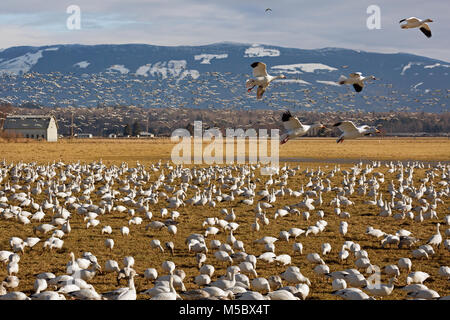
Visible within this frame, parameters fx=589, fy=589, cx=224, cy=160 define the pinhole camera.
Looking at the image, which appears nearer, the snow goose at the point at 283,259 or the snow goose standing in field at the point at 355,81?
the snow goose standing in field at the point at 355,81

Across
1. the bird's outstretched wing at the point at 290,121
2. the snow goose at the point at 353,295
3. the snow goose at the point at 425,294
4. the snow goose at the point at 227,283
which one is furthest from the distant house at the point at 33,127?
the snow goose at the point at 425,294

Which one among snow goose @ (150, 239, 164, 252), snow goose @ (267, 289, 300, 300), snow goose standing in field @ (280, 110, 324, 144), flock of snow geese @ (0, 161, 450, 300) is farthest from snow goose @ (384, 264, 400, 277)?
snow goose @ (150, 239, 164, 252)

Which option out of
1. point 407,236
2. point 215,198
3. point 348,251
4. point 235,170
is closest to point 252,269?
point 348,251

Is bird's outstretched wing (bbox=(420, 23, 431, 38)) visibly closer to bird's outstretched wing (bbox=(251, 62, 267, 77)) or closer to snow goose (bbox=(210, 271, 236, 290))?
bird's outstretched wing (bbox=(251, 62, 267, 77))

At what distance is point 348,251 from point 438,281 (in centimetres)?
289

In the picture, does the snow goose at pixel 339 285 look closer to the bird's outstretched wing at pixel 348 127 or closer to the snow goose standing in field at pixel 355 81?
the bird's outstretched wing at pixel 348 127

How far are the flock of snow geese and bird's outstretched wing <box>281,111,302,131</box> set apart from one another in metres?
2.99

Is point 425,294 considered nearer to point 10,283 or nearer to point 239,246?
point 239,246

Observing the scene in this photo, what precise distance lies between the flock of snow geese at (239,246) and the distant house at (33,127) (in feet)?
227

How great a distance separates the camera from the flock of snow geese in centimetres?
1086

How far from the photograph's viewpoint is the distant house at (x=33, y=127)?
95688 mm

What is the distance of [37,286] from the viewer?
10695 millimetres

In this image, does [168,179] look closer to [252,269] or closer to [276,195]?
[276,195]
